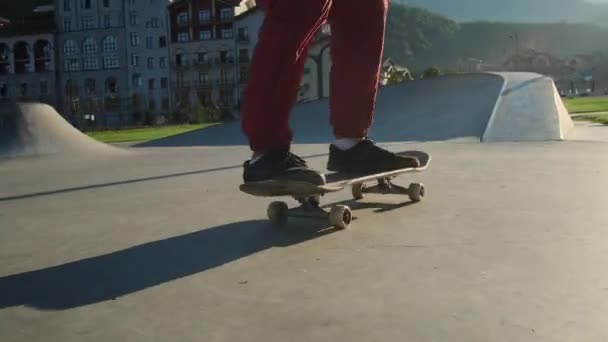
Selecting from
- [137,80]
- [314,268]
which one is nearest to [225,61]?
[137,80]

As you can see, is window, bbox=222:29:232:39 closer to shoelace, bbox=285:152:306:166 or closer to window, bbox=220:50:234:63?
window, bbox=220:50:234:63

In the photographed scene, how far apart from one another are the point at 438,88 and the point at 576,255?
1084 cm

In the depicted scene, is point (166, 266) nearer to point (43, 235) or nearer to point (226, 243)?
point (226, 243)

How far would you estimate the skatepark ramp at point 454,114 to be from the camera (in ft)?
30.1

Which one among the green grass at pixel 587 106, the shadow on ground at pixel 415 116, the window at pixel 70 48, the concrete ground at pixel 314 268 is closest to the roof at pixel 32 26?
the window at pixel 70 48

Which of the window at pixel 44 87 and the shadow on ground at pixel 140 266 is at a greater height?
the window at pixel 44 87

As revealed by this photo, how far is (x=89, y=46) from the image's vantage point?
73.1 m

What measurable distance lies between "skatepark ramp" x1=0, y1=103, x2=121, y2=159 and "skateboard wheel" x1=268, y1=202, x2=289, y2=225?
22.2ft

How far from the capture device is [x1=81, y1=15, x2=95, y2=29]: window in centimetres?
7306

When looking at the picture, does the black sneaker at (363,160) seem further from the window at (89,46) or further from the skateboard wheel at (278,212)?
the window at (89,46)

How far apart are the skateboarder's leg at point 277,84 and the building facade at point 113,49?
68.0 meters

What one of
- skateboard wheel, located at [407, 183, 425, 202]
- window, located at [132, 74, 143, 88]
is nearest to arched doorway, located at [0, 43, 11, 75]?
window, located at [132, 74, 143, 88]

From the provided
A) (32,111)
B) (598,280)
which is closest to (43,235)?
(598,280)

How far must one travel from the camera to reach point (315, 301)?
72.7 inches
